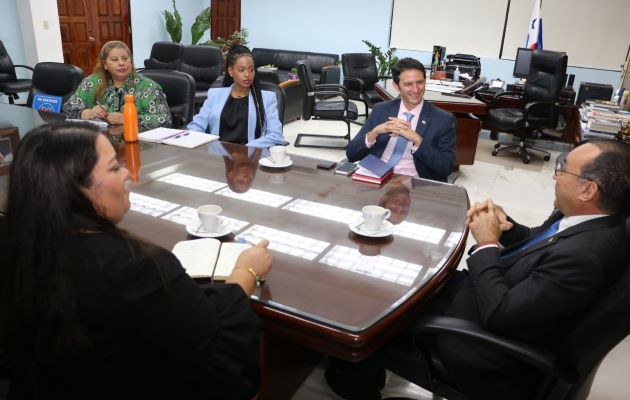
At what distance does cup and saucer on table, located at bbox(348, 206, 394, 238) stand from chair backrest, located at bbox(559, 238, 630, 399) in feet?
1.84

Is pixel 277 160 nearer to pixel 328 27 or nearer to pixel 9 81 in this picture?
pixel 9 81

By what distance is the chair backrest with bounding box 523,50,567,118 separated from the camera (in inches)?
194

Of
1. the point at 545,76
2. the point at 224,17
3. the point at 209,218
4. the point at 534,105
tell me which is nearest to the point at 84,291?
the point at 209,218

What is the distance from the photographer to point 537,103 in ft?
16.5

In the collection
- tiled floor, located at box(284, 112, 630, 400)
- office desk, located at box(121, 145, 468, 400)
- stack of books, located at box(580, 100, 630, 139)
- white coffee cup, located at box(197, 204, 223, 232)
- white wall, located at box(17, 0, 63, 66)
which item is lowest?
tiled floor, located at box(284, 112, 630, 400)

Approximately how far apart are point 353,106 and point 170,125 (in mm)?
3076

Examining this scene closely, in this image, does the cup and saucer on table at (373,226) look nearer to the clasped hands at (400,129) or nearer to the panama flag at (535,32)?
the clasped hands at (400,129)

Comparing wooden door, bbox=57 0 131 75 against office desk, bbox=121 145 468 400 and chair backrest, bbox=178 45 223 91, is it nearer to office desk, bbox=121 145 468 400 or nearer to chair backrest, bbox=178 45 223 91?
chair backrest, bbox=178 45 223 91

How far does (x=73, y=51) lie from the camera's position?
22.9 ft

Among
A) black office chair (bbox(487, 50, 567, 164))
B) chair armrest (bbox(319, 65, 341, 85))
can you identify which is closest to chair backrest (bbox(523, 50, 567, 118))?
black office chair (bbox(487, 50, 567, 164))

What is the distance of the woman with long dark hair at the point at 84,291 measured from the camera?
2.82 feet

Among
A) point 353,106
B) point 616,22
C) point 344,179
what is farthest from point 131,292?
point 616,22

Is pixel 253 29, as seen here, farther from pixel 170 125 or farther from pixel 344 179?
pixel 344 179

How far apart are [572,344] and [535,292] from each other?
0.15 meters
